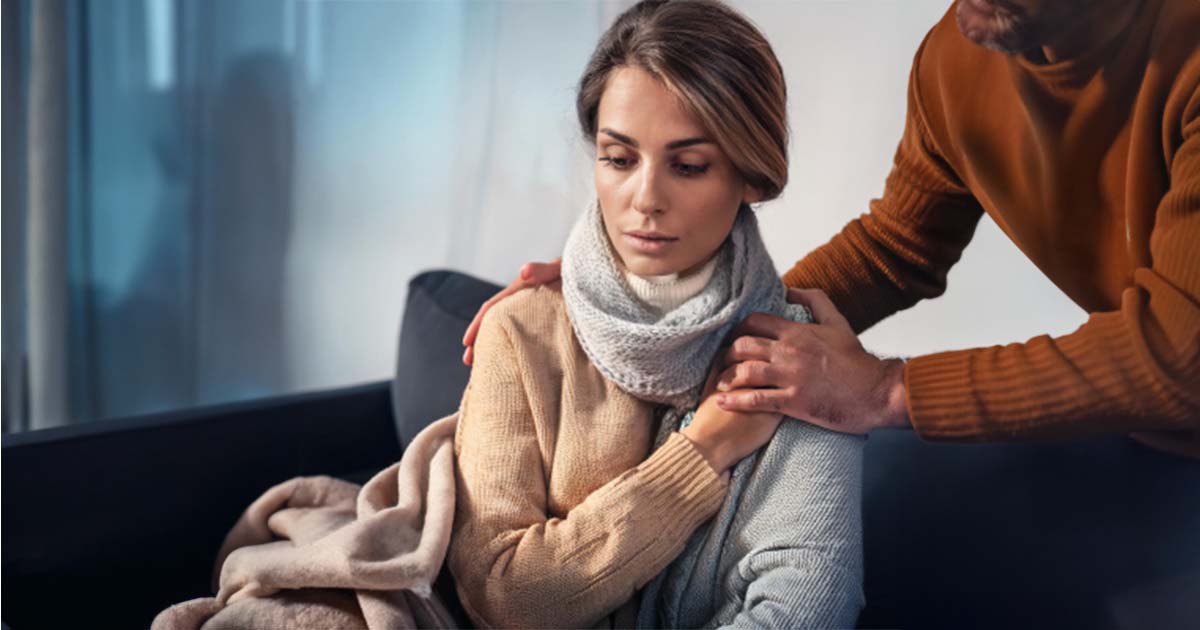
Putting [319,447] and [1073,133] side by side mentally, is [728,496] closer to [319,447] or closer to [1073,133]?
[1073,133]

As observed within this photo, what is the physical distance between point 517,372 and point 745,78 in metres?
0.32

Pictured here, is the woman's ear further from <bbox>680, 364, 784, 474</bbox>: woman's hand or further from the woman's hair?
<bbox>680, 364, 784, 474</bbox>: woman's hand

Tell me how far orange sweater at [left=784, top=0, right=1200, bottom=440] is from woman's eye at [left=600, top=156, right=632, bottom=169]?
0.31 meters

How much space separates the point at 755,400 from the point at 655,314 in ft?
0.37

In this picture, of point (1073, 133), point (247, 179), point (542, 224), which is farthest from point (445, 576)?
point (247, 179)

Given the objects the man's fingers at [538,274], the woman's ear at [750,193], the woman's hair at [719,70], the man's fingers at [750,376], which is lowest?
the man's fingers at [750,376]

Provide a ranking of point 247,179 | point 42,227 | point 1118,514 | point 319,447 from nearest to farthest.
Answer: point 1118,514
point 319,447
point 42,227
point 247,179

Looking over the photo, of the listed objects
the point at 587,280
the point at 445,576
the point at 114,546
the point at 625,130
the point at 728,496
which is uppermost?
the point at 625,130

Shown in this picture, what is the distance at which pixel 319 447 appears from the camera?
1.59 m

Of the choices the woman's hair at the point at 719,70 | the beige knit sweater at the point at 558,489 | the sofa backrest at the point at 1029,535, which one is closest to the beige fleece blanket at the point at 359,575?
the beige knit sweater at the point at 558,489

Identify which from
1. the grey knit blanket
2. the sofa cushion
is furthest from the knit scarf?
the sofa cushion

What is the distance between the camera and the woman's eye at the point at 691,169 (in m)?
0.97

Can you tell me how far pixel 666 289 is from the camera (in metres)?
1.00

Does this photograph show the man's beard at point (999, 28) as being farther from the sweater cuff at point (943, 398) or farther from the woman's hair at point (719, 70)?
the sweater cuff at point (943, 398)
